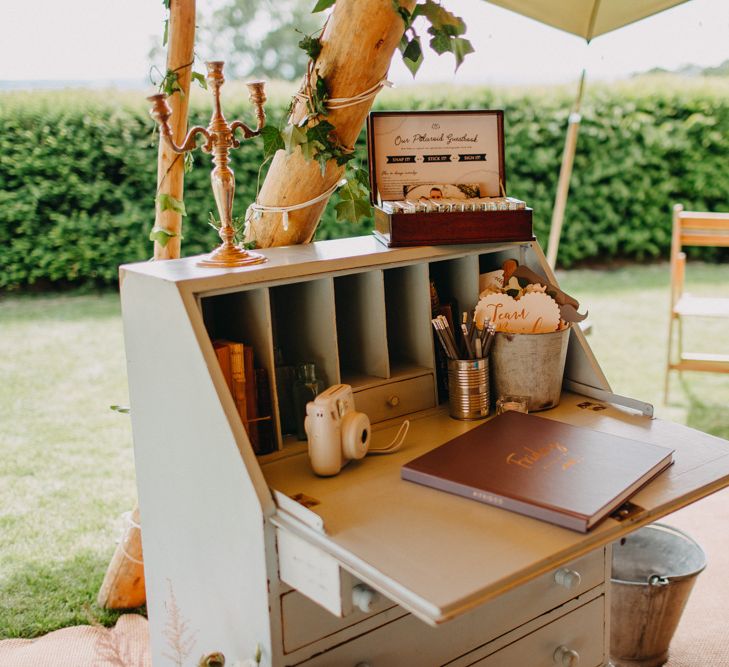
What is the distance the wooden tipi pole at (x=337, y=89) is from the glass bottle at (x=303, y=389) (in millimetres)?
460

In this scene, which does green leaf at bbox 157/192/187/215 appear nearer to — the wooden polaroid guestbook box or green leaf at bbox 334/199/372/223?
green leaf at bbox 334/199/372/223

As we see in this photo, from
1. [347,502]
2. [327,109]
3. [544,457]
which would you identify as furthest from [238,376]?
[327,109]

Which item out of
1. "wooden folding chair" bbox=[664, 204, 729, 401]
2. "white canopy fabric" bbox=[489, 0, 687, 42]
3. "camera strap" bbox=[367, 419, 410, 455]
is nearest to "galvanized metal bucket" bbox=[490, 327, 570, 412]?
"camera strap" bbox=[367, 419, 410, 455]

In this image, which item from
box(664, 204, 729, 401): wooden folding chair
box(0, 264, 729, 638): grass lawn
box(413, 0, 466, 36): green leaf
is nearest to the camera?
box(413, 0, 466, 36): green leaf

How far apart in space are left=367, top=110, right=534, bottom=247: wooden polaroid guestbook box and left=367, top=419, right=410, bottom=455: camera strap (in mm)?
406

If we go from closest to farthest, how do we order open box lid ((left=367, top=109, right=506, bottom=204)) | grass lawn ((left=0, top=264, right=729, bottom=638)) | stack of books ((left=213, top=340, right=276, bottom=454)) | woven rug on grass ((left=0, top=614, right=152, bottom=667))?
stack of books ((left=213, top=340, right=276, bottom=454))
open box lid ((left=367, top=109, right=506, bottom=204))
woven rug on grass ((left=0, top=614, right=152, bottom=667))
grass lawn ((left=0, top=264, right=729, bottom=638))

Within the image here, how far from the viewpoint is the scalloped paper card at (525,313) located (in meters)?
1.90

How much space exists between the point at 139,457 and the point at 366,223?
605cm

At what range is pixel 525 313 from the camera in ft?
6.23

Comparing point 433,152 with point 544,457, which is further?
point 433,152

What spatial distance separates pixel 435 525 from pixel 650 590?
3.72 feet

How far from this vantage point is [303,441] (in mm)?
1760

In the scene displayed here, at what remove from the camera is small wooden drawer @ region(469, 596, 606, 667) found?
1.82 metres

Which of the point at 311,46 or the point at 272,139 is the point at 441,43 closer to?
the point at 311,46
